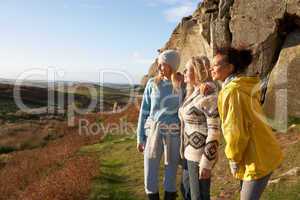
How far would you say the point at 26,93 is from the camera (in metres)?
74.6

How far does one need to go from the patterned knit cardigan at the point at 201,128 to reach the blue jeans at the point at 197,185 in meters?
0.11

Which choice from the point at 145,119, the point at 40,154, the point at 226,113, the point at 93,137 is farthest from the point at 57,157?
the point at 226,113

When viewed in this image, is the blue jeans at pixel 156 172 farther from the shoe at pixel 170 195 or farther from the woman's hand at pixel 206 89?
the woman's hand at pixel 206 89

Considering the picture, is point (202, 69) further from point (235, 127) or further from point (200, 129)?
point (235, 127)

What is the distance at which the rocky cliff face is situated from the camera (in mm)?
14156

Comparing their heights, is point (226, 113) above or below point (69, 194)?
above

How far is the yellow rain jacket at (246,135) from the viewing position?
14.3 ft

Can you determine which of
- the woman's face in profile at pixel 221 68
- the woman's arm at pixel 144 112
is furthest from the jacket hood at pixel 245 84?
the woman's arm at pixel 144 112

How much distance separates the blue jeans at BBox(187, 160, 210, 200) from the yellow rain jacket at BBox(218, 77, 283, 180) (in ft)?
3.45

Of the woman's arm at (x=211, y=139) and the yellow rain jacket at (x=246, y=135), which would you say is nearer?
the yellow rain jacket at (x=246, y=135)

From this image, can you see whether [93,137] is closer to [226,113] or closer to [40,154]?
[40,154]

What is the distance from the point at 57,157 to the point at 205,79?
10640 millimetres

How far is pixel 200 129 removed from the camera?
5.51 metres

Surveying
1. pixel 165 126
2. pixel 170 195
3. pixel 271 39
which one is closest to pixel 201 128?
pixel 165 126
